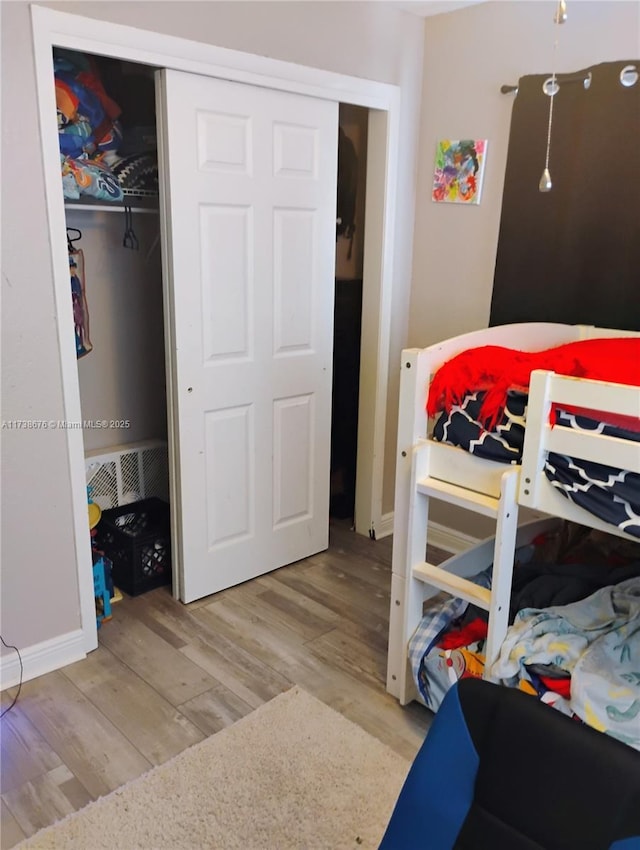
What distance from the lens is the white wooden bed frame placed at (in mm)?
1602

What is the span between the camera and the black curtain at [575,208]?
238 centimetres

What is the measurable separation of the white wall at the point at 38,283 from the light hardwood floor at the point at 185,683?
0.84 ft

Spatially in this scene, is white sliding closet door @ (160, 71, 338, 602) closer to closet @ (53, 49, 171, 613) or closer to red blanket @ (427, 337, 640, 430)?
closet @ (53, 49, 171, 613)

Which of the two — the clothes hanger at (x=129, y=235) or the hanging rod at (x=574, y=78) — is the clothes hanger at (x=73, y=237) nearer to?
the clothes hanger at (x=129, y=235)

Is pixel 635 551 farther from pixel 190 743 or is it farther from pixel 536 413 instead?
pixel 190 743

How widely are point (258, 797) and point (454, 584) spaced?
781 millimetres

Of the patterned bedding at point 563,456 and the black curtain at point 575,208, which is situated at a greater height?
the black curtain at point 575,208

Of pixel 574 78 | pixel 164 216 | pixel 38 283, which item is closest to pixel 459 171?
pixel 574 78

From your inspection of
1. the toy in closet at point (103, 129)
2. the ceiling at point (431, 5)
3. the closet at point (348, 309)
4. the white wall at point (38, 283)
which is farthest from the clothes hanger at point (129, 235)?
the ceiling at point (431, 5)

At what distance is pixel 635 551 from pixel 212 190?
195 cm

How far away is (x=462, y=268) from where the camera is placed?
118 inches

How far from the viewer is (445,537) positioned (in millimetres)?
3295

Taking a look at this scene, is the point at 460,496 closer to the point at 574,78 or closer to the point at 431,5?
the point at 574,78

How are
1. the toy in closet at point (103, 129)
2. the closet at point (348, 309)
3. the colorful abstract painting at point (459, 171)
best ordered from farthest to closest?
the closet at point (348, 309) → the colorful abstract painting at point (459, 171) → the toy in closet at point (103, 129)
